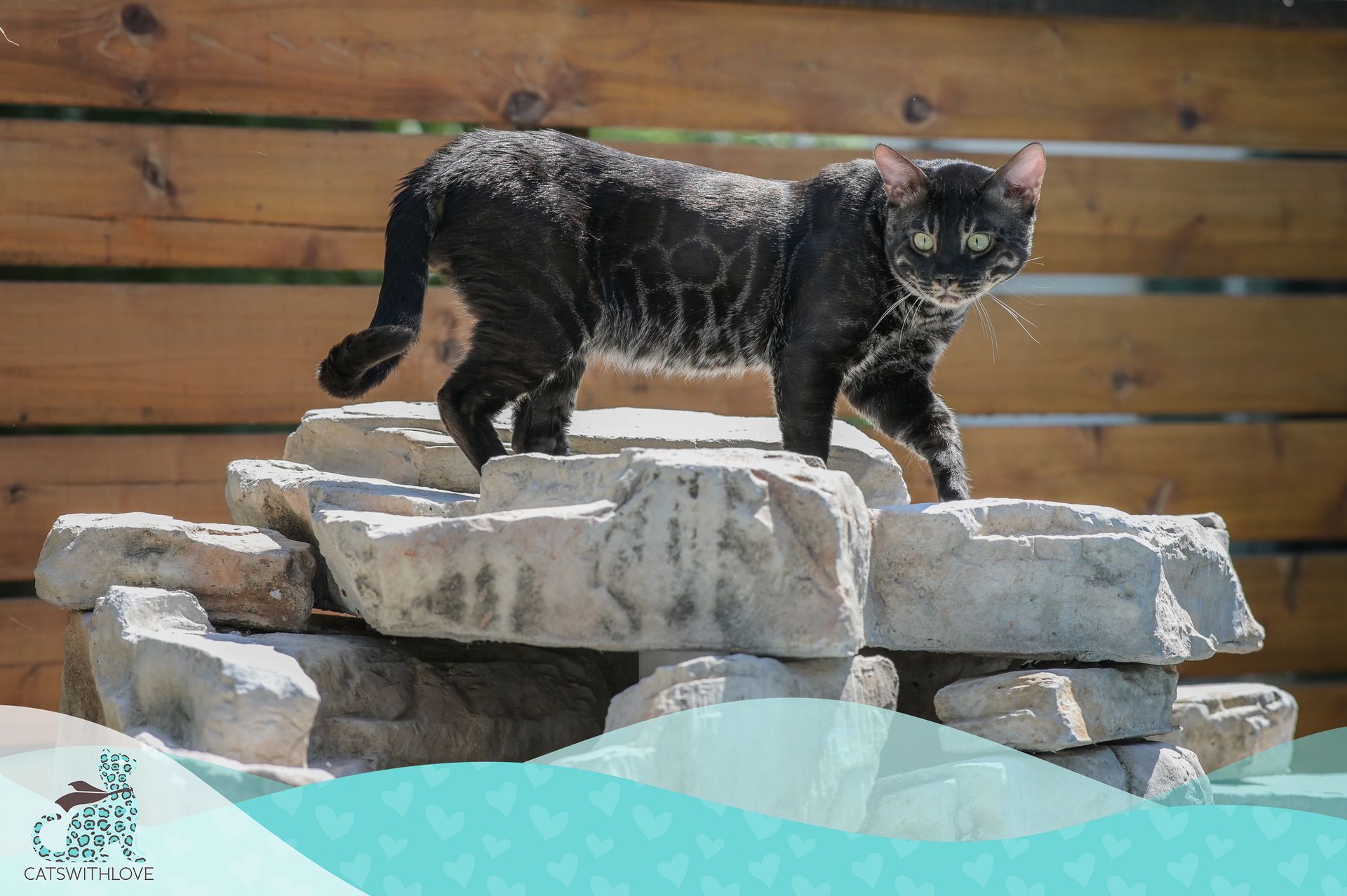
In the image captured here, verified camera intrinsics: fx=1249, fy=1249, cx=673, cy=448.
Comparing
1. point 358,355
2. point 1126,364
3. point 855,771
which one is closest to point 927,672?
point 855,771

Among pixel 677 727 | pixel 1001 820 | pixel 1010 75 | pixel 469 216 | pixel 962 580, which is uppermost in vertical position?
pixel 1010 75

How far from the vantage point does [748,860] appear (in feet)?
6.28

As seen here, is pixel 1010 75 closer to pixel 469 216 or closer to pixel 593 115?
pixel 593 115

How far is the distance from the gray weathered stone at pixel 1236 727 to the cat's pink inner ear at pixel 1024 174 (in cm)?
156

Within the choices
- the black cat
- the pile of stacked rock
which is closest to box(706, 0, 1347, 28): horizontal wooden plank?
the black cat

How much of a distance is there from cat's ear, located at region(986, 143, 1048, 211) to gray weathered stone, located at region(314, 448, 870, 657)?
1.29 meters

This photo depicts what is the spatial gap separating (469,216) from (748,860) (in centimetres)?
168

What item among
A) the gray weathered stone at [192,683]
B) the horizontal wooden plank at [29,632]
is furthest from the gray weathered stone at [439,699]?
the horizontal wooden plank at [29,632]

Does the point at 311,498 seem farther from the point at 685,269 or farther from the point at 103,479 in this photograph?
the point at 103,479

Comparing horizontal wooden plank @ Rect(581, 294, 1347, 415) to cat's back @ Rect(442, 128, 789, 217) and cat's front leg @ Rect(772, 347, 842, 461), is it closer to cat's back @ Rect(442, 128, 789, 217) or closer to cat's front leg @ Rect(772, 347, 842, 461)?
cat's back @ Rect(442, 128, 789, 217)

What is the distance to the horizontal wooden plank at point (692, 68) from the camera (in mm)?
3961

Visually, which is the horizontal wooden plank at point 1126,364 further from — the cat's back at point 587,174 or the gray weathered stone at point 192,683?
the gray weathered stone at point 192,683

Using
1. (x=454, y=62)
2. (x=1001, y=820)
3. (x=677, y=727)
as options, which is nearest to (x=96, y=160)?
(x=454, y=62)

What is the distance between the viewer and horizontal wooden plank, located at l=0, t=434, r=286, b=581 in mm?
3900
